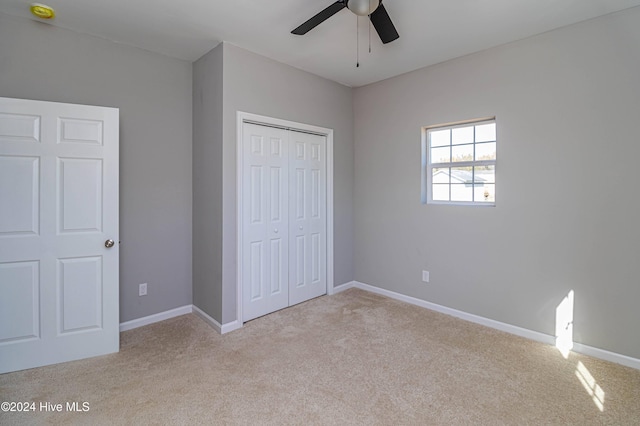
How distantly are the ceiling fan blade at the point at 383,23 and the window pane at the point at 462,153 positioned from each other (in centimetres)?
160

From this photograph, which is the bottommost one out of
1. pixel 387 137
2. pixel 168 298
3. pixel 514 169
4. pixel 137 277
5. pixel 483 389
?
pixel 483 389

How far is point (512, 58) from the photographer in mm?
2879

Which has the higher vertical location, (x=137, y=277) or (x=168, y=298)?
(x=137, y=277)

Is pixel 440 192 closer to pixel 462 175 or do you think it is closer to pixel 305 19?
pixel 462 175

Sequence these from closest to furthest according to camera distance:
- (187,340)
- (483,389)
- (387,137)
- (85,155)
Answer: (483,389)
(85,155)
(187,340)
(387,137)

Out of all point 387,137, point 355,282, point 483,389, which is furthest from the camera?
point 355,282

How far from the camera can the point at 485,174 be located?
125 inches

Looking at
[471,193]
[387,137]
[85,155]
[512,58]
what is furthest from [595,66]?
[85,155]

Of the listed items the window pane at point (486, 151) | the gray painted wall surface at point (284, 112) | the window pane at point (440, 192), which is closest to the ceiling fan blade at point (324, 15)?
the gray painted wall surface at point (284, 112)

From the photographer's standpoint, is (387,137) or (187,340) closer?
(187,340)

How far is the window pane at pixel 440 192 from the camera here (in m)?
3.49

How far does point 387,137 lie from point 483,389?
278cm

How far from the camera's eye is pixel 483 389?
209cm

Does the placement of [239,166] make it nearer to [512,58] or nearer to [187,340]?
[187,340]
